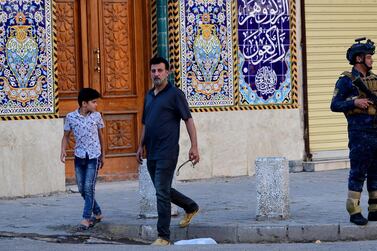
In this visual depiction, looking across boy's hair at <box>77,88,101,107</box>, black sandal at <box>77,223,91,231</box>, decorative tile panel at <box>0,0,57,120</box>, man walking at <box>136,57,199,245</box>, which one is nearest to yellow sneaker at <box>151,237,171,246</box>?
man walking at <box>136,57,199,245</box>

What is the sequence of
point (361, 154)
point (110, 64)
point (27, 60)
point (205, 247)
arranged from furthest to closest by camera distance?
point (110, 64)
point (27, 60)
point (361, 154)
point (205, 247)

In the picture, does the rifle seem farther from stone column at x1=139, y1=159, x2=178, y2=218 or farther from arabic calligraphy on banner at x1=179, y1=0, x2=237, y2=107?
arabic calligraphy on banner at x1=179, y1=0, x2=237, y2=107

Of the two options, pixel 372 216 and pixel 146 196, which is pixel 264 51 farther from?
pixel 372 216

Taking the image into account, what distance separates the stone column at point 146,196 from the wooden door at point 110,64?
145 inches

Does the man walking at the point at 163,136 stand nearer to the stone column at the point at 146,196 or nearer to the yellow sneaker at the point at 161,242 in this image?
the yellow sneaker at the point at 161,242

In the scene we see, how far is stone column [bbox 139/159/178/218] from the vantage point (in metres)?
13.0

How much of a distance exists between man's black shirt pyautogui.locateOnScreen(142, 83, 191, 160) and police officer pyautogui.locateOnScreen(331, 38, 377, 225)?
69.6 inches

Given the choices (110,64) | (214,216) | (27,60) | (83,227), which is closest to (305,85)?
(110,64)

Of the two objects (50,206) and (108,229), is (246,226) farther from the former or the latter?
(50,206)

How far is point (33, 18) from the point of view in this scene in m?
15.9

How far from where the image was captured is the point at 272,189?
499 inches

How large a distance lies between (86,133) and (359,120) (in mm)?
3170

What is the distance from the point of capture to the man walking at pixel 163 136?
11.4 meters

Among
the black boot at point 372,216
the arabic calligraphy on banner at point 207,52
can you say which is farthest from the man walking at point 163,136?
the arabic calligraphy on banner at point 207,52
